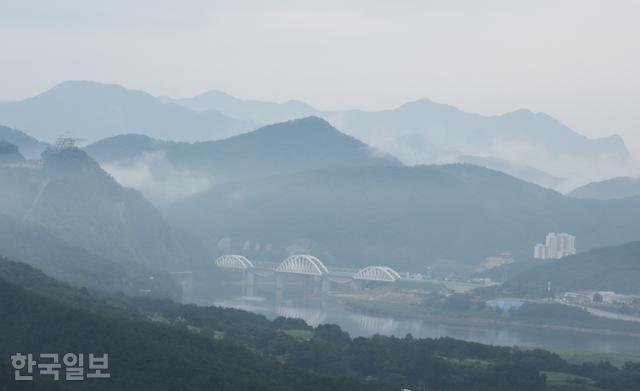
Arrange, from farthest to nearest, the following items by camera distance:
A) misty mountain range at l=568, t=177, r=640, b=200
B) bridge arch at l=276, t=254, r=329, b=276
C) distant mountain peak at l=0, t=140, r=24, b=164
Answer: misty mountain range at l=568, t=177, r=640, b=200
distant mountain peak at l=0, t=140, r=24, b=164
bridge arch at l=276, t=254, r=329, b=276

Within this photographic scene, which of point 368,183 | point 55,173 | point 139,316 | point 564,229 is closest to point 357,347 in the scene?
point 139,316

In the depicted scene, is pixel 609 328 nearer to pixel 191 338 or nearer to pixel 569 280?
pixel 569 280

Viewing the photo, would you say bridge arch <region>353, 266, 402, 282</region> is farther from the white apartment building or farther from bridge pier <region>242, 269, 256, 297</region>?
the white apartment building

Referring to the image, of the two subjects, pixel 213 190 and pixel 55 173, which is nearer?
pixel 55 173

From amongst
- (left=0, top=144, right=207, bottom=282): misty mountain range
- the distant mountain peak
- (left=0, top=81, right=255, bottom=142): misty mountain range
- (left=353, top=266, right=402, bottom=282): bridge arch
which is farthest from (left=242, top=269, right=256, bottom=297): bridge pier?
(left=0, top=81, right=255, bottom=142): misty mountain range

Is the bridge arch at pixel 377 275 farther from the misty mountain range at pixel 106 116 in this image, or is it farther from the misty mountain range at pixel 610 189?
the misty mountain range at pixel 106 116
